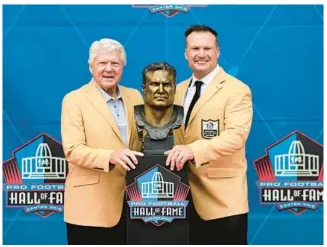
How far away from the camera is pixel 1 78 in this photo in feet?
11.7

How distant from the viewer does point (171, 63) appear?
3525 mm

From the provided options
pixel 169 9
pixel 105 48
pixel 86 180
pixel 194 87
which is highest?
pixel 169 9

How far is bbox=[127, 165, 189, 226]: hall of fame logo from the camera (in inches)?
108

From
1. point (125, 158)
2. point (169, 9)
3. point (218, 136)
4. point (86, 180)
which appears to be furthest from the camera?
point (169, 9)

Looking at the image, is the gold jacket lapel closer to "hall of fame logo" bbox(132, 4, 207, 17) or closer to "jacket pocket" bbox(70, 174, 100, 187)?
"jacket pocket" bbox(70, 174, 100, 187)

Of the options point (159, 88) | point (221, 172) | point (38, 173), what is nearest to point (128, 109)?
point (159, 88)

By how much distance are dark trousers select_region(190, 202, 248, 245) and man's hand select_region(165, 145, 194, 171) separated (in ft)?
1.43

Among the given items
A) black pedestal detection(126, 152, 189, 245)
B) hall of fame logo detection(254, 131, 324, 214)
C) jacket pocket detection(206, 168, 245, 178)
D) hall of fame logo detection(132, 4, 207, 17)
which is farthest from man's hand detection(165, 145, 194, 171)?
hall of fame logo detection(132, 4, 207, 17)

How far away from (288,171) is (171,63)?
1.01 metres

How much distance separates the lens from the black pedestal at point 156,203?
2732 mm

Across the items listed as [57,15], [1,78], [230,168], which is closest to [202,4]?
[57,15]

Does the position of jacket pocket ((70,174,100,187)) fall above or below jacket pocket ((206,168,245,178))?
below

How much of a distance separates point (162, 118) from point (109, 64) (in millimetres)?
391

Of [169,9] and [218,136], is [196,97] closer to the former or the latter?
[218,136]
